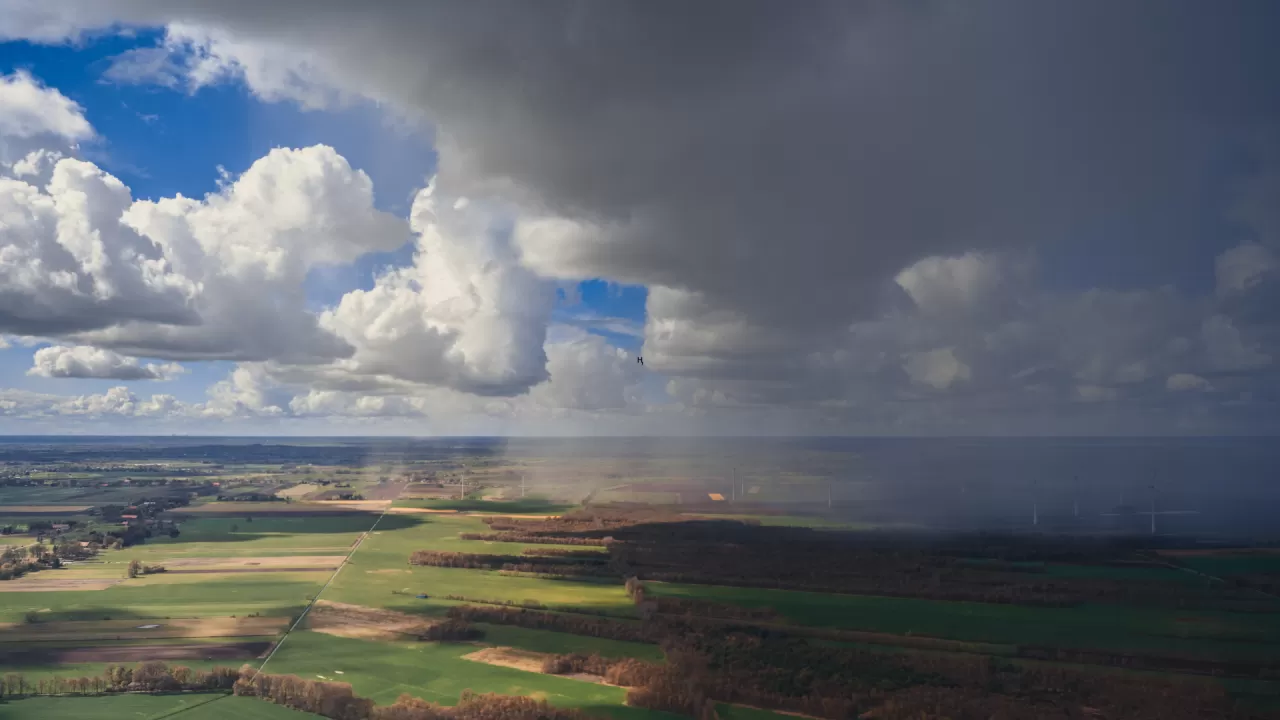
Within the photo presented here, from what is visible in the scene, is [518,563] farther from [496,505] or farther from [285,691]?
[496,505]

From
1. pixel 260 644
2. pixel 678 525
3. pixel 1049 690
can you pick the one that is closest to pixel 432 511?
pixel 678 525

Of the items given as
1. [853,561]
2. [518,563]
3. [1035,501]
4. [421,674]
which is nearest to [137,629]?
[421,674]

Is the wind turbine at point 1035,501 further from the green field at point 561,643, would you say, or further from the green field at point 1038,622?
the green field at point 561,643

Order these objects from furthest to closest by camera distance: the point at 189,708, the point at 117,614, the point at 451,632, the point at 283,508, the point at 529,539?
the point at 283,508 → the point at 529,539 → the point at 117,614 → the point at 451,632 → the point at 189,708

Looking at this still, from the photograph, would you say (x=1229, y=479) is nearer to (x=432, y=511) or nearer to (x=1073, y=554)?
(x=1073, y=554)

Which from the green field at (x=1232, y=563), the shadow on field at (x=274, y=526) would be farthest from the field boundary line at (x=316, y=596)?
the green field at (x=1232, y=563)
